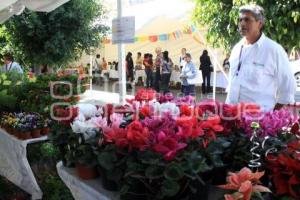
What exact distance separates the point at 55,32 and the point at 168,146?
5905 millimetres

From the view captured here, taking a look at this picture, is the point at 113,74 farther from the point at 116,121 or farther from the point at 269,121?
the point at 269,121

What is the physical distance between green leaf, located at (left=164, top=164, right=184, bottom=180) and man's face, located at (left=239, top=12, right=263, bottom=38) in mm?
1497

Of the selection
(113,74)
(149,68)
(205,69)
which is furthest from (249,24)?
(113,74)

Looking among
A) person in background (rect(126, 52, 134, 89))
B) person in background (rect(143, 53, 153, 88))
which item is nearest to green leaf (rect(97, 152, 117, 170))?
person in background (rect(143, 53, 153, 88))

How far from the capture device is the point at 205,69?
11891 mm

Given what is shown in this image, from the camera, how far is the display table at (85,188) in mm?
1715

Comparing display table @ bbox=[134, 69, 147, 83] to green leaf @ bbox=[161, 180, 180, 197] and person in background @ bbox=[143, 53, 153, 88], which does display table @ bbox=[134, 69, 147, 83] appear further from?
green leaf @ bbox=[161, 180, 180, 197]

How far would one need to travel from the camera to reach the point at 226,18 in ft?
12.5

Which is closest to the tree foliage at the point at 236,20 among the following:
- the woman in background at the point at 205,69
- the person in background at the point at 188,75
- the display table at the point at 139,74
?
the person in background at the point at 188,75

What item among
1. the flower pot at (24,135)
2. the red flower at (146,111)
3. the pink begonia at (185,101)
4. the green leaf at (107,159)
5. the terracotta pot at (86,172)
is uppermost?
the pink begonia at (185,101)

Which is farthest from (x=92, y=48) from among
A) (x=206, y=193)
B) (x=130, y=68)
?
(x=206, y=193)

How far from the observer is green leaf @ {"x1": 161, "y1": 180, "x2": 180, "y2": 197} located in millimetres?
1393

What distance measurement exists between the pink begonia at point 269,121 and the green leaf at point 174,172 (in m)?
0.47

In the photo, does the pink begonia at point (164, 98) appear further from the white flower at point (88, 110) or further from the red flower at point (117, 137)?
the red flower at point (117, 137)
